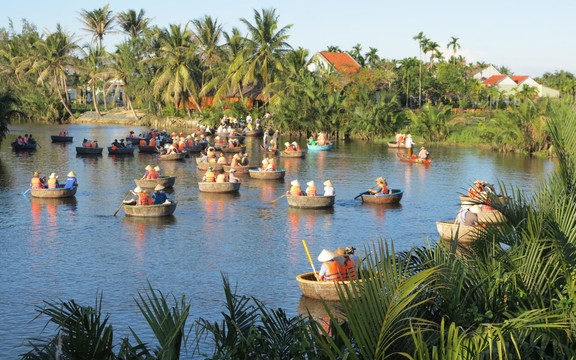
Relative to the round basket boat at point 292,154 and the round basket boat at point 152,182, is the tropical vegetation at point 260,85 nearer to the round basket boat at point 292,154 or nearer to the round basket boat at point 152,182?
the round basket boat at point 292,154

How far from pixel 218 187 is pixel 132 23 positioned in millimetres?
70735

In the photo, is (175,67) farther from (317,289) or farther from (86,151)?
(317,289)

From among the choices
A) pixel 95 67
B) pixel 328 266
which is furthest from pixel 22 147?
pixel 328 266

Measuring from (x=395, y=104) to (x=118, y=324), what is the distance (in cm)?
5601

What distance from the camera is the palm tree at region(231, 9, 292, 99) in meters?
76.3

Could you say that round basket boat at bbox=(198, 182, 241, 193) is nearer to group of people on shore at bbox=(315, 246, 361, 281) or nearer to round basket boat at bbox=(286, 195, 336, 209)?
round basket boat at bbox=(286, 195, 336, 209)

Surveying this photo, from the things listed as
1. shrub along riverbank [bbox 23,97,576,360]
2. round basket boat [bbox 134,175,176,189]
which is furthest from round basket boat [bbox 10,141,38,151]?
shrub along riverbank [bbox 23,97,576,360]

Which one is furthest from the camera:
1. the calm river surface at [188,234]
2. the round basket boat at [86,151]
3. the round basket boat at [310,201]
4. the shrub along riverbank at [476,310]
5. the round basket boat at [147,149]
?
the round basket boat at [147,149]

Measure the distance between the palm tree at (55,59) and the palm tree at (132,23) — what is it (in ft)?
27.7

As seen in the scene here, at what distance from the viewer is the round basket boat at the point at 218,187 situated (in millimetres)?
34625

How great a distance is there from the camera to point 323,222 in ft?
92.9

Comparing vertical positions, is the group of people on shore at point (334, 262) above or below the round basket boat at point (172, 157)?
below

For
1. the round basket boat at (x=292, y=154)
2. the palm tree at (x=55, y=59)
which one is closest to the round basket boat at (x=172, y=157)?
the round basket boat at (x=292, y=154)

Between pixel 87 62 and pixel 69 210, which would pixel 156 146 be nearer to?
pixel 69 210
